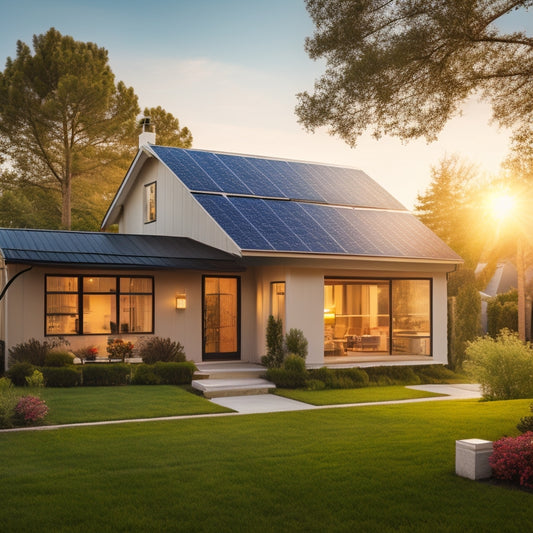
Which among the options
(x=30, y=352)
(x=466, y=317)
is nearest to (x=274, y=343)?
(x=30, y=352)

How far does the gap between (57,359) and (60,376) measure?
0.56m

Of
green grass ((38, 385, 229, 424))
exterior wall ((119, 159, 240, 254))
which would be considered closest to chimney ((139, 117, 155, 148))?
exterior wall ((119, 159, 240, 254))

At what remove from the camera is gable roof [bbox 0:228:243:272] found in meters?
15.0

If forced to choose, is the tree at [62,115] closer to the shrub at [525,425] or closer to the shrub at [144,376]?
the shrub at [144,376]

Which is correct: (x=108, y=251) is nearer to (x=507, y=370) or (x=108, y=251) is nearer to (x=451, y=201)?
(x=507, y=370)

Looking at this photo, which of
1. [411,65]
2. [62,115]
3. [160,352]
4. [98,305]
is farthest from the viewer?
[62,115]

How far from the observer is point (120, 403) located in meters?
12.2

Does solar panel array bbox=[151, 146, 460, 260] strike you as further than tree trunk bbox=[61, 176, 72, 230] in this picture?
No

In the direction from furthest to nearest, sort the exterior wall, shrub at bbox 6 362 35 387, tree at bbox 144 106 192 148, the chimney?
tree at bbox 144 106 192 148
the chimney
the exterior wall
shrub at bbox 6 362 35 387

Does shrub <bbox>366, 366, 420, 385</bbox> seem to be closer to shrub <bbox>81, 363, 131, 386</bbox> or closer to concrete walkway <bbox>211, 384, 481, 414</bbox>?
concrete walkway <bbox>211, 384, 481, 414</bbox>

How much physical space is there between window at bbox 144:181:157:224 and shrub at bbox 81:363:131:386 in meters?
7.00

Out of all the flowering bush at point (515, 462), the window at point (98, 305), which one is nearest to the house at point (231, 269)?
the window at point (98, 305)

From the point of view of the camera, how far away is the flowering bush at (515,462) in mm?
6973

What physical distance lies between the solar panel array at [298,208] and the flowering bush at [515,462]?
891 cm
